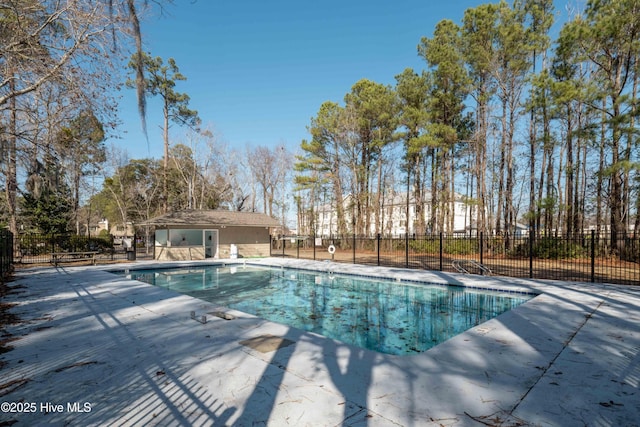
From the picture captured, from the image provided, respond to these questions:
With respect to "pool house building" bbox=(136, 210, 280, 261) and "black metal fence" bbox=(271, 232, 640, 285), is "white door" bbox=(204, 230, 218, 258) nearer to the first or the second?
"pool house building" bbox=(136, 210, 280, 261)

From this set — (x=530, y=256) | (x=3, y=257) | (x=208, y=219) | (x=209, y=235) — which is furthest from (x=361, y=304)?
(x=209, y=235)

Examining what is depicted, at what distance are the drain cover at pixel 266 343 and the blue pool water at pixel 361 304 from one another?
5.32ft

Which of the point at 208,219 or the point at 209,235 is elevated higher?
the point at 208,219

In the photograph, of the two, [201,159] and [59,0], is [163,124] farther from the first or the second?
[59,0]

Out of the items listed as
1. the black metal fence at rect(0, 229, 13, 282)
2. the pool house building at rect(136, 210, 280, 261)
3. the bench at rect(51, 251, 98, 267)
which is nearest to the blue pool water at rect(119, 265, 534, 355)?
the black metal fence at rect(0, 229, 13, 282)

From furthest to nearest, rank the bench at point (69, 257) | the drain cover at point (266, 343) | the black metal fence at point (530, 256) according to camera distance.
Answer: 1. the bench at point (69, 257)
2. the black metal fence at point (530, 256)
3. the drain cover at point (266, 343)

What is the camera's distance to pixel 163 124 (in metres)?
24.6

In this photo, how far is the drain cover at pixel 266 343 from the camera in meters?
3.95

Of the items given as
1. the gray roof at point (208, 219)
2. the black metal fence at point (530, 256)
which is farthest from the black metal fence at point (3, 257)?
the black metal fence at point (530, 256)

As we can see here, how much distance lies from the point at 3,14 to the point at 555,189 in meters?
26.7

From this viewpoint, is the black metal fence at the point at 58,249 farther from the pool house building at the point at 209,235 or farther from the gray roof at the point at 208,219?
the gray roof at the point at 208,219

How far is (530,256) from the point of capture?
33.8ft

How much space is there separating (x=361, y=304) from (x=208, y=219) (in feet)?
45.4

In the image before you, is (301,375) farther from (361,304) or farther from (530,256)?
(530,256)
